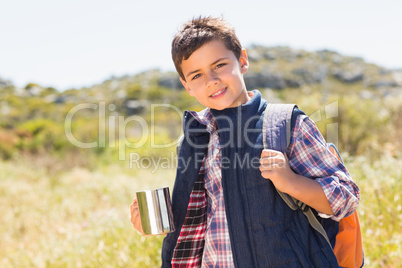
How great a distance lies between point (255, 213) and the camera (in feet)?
4.12

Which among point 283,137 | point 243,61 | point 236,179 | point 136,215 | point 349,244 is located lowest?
point 349,244

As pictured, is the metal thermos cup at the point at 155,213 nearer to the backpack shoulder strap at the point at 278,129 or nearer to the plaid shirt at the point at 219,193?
the plaid shirt at the point at 219,193

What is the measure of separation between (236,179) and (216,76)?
1.44ft

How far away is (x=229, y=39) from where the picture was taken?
1560mm

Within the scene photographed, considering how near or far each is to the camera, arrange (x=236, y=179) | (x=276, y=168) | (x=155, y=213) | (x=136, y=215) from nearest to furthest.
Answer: (x=276, y=168) → (x=236, y=179) → (x=155, y=213) → (x=136, y=215)

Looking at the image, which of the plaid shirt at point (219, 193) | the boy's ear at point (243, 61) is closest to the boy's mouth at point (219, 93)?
the plaid shirt at point (219, 193)

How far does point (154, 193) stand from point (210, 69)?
56 centimetres

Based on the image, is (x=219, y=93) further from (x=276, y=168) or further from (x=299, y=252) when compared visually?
(x=299, y=252)

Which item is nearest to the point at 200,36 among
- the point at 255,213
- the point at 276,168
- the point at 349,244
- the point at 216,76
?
the point at 216,76

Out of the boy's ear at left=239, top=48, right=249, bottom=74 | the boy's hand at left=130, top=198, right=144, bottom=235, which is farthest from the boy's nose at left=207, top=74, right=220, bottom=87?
the boy's hand at left=130, top=198, right=144, bottom=235

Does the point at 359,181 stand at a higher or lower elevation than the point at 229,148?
lower

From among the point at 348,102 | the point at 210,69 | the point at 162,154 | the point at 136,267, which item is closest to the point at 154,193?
the point at 210,69

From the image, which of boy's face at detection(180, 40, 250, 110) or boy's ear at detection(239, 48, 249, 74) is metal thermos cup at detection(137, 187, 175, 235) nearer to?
boy's face at detection(180, 40, 250, 110)

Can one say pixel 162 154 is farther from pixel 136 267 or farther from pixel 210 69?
pixel 210 69
